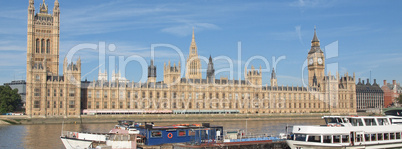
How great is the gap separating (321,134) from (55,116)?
85.0 meters

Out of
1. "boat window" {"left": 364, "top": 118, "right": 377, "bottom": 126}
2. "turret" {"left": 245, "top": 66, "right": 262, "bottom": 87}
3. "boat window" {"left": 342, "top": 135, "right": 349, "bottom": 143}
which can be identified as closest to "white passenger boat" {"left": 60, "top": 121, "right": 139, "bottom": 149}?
"boat window" {"left": 342, "top": 135, "right": 349, "bottom": 143}

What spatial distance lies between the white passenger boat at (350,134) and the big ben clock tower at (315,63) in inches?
4847

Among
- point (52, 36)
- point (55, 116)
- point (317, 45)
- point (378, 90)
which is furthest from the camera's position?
point (378, 90)

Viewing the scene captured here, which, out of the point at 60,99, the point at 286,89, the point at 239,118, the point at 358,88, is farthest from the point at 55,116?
the point at 358,88

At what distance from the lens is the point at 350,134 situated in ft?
146

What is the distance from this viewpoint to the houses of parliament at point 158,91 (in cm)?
11544

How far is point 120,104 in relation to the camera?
422 feet

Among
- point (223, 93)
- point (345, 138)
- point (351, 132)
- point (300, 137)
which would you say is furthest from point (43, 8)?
point (351, 132)

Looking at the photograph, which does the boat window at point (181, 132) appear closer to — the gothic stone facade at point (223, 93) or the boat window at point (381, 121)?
the boat window at point (381, 121)

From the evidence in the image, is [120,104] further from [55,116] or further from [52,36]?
[52,36]

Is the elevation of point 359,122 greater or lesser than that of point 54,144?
greater

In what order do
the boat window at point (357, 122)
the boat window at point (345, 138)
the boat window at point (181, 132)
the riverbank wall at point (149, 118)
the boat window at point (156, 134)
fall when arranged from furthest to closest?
1. the riverbank wall at point (149, 118)
2. the boat window at point (357, 122)
3. the boat window at point (181, 132)
4. the boat window at point (345, 138)
5. the boat window at point (156, 134)

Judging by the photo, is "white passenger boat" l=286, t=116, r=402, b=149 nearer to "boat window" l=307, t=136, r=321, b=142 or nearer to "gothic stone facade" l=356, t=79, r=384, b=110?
"boat window" l=307, t=136, r=321, b=142

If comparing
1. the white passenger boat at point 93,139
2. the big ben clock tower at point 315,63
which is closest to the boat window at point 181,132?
the white passenger boat at point 93,139
